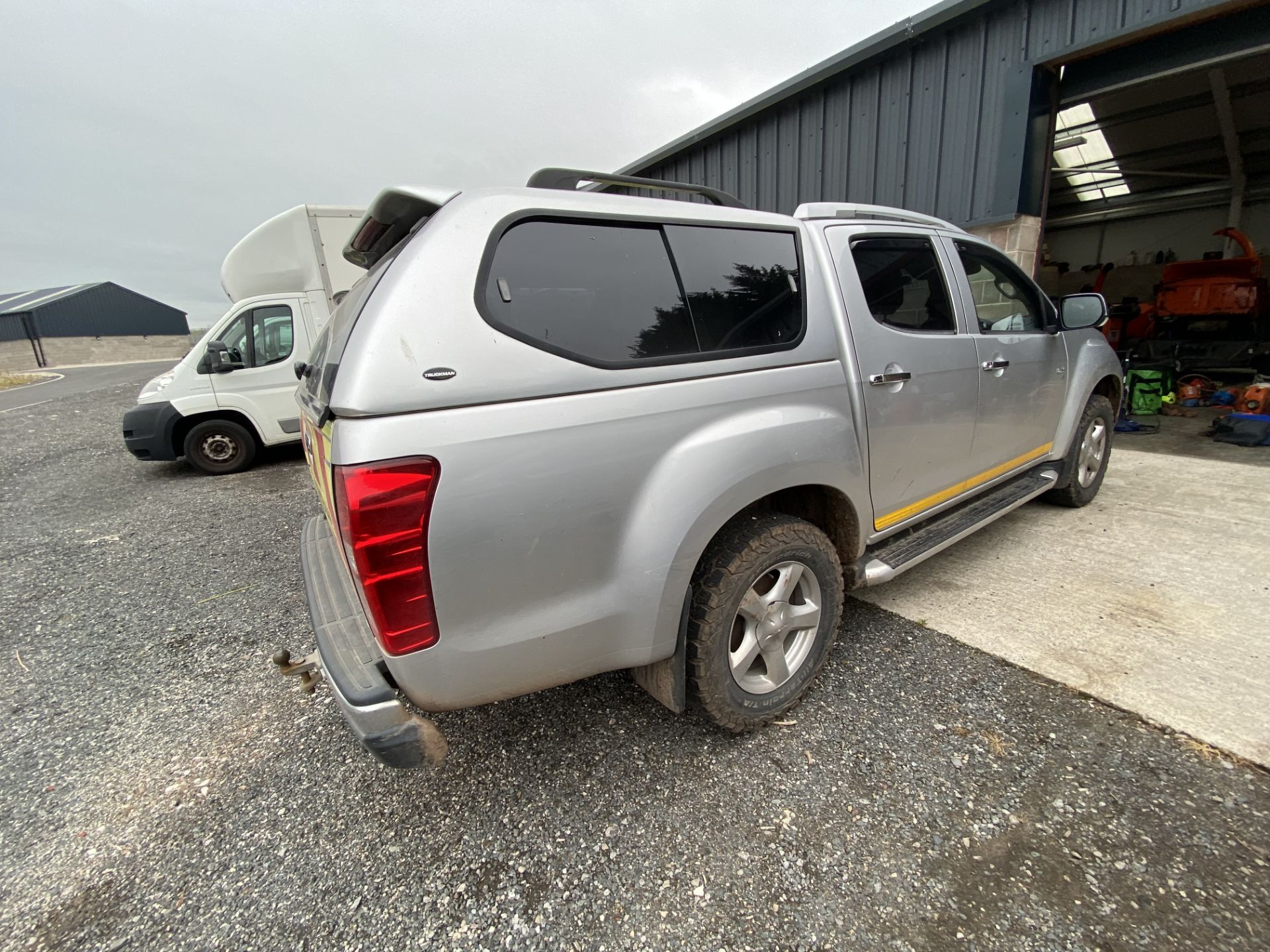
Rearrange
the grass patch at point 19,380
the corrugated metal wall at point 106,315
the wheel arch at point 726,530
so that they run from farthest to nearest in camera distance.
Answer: the corrugated metal wall at point 106,315 → the grass patch at point 19,380 → the wheel arch at point 726,530

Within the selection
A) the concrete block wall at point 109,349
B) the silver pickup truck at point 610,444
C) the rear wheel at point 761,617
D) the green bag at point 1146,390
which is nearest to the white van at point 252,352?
the silver pickup truck at point 610,444

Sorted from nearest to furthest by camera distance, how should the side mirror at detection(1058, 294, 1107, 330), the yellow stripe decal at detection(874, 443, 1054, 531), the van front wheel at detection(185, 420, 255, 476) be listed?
1. the yellow stripe decal at detection(874, 443, 1054, 531)
2. the side mirror at detection(1058, 294, 1107, 330)
3. the van front wheel at detection(185, 420, 255, 476)

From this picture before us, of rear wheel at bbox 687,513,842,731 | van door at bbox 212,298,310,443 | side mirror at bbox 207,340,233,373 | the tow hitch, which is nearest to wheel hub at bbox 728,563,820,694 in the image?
rear wheel at bbox 687,513,842,731

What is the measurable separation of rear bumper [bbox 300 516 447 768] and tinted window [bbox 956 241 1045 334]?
308cm

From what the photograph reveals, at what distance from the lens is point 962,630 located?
2.64 m

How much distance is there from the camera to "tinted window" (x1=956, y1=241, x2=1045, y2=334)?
117 inches

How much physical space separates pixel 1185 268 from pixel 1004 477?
30.5 feet

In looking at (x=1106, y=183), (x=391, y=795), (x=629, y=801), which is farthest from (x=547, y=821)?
(x=1106, y=183)

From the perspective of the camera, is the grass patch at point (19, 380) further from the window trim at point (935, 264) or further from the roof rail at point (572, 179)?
the window trim at point (935, 264)

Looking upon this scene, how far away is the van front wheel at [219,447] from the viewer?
20.7ft

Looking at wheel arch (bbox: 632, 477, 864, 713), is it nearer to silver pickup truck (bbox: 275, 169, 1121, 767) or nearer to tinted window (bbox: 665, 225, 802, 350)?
silver pickup truck (bbox: 275, 169, 1121, 767)

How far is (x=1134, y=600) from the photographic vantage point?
2809mm

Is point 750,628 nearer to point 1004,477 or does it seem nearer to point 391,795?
point 391,795

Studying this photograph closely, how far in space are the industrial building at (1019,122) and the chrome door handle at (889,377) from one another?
436 centimetres
